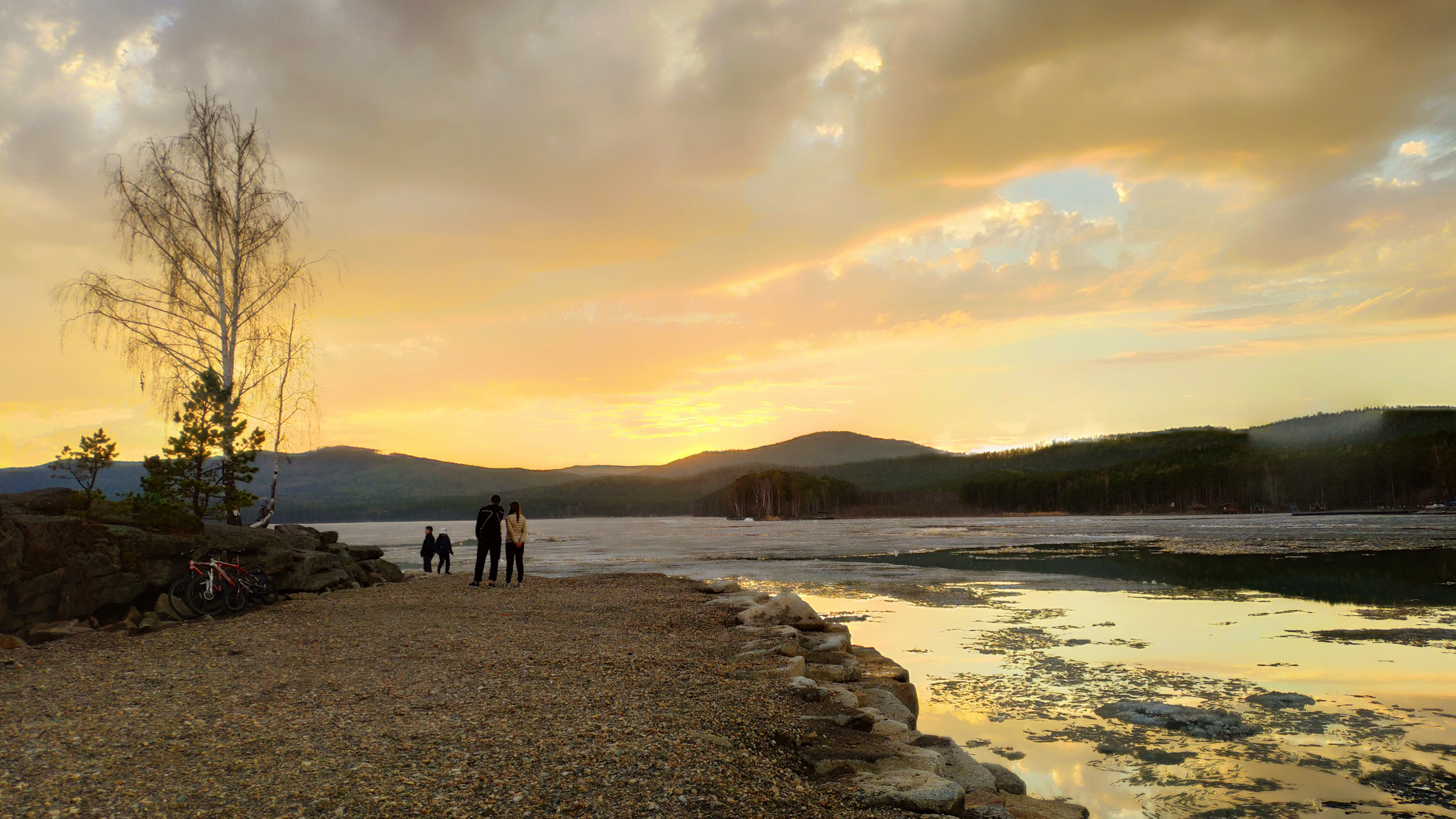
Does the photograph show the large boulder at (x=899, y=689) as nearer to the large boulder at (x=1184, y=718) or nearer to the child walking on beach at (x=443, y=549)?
the large boulder at (x=1184, y=718)

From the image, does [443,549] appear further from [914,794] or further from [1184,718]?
[914,794]

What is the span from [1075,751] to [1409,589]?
19.3 meters

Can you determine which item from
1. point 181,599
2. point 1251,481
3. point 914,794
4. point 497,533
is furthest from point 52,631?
point 1251,481

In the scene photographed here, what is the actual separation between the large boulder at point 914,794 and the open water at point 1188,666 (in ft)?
7.27

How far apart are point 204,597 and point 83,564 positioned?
6.52 feet

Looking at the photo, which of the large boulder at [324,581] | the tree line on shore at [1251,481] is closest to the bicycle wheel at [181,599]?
the large boulder at [324,581]

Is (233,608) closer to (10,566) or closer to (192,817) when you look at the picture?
(10,566)

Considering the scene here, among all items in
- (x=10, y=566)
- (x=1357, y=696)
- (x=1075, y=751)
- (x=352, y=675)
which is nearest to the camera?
(x=1075, y=751)

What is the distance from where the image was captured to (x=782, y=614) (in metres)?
15.5

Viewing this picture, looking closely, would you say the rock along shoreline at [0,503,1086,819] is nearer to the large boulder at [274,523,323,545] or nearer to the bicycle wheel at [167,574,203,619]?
the bicycle wheel at [167,574,203,619]

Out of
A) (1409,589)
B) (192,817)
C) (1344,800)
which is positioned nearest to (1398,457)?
(1409,589)

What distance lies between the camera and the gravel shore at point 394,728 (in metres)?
5.44

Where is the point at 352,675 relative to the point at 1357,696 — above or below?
above

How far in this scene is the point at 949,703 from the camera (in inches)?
422
